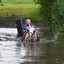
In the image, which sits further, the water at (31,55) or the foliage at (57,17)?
the foliage at (57,17)

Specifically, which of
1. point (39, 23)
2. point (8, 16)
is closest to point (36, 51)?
point (39, 23)

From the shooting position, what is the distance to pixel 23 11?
42750 mm

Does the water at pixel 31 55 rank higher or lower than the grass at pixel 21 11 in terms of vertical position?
higher

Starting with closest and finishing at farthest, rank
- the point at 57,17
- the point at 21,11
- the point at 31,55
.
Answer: the point at 31,55 < the point at 57,17 < the point at 21,11

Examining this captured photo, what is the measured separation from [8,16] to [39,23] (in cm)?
491

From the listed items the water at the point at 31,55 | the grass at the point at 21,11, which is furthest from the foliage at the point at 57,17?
the grass at the point at 21,11

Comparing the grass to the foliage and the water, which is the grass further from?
the water

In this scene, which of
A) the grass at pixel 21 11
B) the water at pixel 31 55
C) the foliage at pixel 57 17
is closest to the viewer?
the water at pixel 31 55

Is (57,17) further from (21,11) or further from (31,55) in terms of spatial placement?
(21,11)

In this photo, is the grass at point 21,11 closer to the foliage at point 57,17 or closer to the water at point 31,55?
the foliage at point 57,17

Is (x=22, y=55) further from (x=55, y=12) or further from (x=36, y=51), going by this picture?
(x=55, y=12)

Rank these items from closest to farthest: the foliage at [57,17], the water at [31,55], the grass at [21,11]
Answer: the water at [31,55], the foliage at [57,17], the grass at [21,11]

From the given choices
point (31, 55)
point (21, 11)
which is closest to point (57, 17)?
point (31, 55)

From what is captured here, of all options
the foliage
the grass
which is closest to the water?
the foliage
